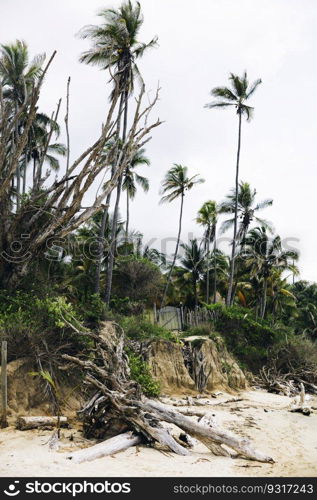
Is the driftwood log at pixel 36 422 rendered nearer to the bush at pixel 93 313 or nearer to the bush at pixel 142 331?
the bush at pixel 93 313

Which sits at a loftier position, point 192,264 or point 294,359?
point 192,264

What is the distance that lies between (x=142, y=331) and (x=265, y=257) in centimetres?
1623

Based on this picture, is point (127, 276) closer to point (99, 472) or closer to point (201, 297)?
point (201, 297)

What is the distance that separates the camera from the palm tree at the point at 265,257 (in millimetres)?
29906

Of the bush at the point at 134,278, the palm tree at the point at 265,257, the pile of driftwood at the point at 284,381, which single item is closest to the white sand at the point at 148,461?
the pile of driftwood at the point at 284,381

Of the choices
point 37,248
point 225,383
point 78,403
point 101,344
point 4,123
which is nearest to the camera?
point 78,403

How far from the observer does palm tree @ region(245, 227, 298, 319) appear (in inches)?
1177

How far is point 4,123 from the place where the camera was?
12398mm

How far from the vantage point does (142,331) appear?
16.2 metres

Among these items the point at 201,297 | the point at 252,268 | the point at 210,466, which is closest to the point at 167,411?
the point at 210,466

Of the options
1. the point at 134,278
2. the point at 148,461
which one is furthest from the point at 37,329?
the point at 134,278

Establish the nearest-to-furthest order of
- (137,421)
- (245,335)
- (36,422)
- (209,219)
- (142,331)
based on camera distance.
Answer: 1. (137,421)
2. (36,422)
3. (142,331)
4. (245,335)
5. (209,219)

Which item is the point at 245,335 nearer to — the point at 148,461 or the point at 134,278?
the point at 134,278

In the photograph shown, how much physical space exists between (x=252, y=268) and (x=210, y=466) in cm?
2384
